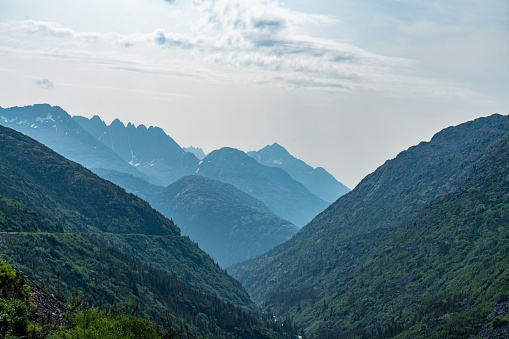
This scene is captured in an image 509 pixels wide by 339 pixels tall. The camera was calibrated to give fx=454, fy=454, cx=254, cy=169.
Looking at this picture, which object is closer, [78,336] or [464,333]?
[78,336]

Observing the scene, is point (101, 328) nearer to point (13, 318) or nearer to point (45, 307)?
point (45, 307)

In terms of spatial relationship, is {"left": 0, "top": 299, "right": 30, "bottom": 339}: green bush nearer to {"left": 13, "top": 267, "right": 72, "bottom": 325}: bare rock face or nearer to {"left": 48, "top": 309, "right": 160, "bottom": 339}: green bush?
{"left": 48, "top": 309, "right": 160, "bottom": 339}: green bush

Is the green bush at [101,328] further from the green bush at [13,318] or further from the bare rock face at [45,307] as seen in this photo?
the green bush at [13,318]

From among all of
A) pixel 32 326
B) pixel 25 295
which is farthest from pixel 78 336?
pixel 25 295

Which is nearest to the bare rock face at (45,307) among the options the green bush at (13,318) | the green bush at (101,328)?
the green bush at (101,328)

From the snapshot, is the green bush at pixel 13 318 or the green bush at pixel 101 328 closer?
the green bush at pixel 13 318

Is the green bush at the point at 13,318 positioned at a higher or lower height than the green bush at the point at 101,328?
higher

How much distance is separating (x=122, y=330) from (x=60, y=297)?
1389cm

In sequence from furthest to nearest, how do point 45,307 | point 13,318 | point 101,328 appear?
point 45,307, point 101,328, point 13,318

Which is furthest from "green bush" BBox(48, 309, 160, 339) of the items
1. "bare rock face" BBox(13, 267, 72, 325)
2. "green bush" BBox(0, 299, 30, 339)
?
"green bush" BBox(0, 299, 30, 339)

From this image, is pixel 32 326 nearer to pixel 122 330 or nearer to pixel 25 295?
pixel 25 295

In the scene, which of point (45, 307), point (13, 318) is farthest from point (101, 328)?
point (13, 318)

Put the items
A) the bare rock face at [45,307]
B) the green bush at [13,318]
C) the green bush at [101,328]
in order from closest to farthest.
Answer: the green bush at [13,318], the green bush at [101,328], the bare rock face at [45,307]

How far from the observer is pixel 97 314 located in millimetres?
69438
